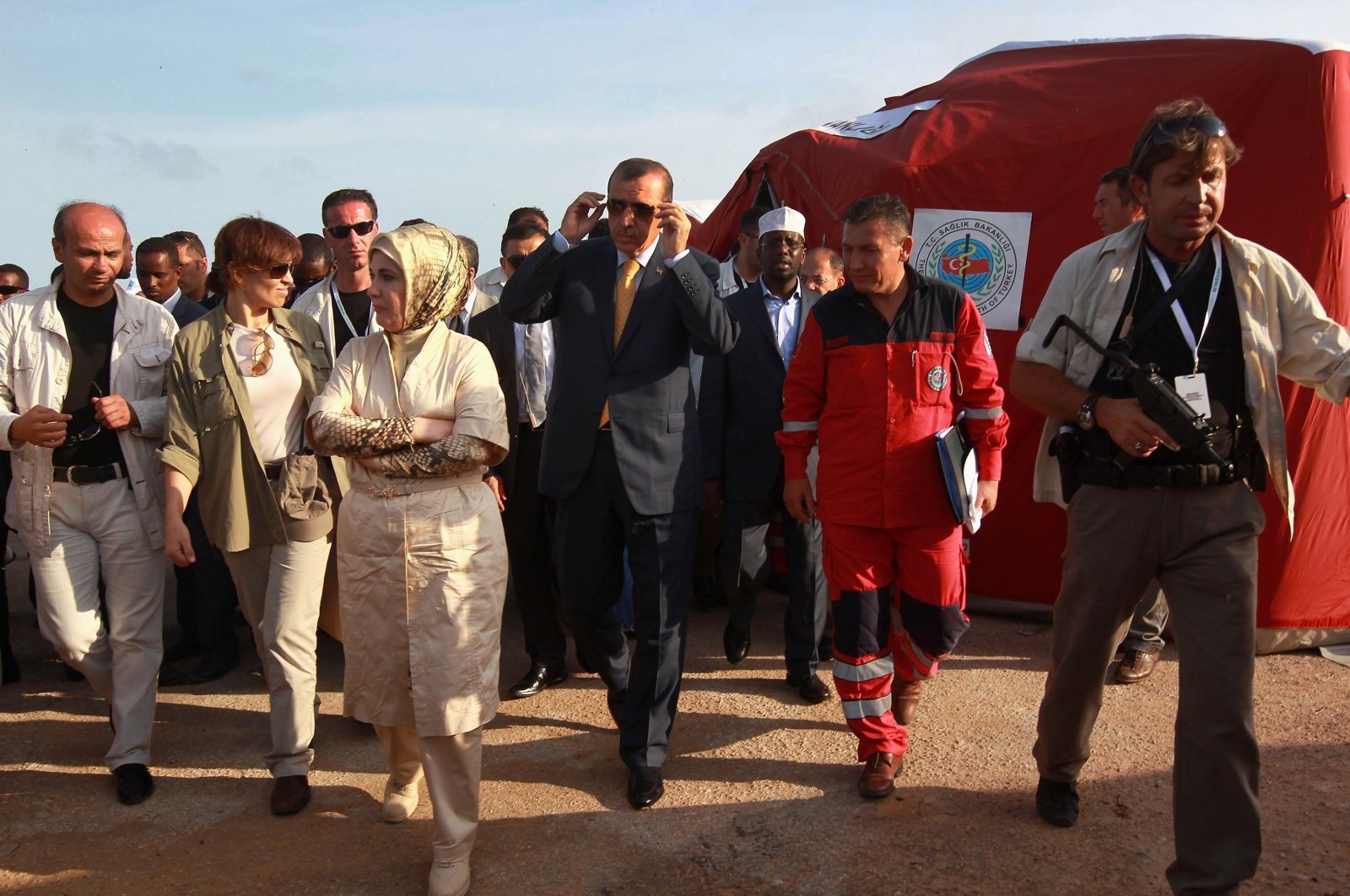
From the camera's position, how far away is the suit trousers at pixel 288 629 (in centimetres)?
405

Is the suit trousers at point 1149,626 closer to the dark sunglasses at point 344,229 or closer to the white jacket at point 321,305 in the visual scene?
the white jacket at point 321,305

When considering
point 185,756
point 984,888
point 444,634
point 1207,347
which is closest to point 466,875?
point 444,634

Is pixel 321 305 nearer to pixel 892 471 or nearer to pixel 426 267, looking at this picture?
pixel 426 267

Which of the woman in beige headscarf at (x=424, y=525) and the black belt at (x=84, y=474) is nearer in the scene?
the woman in beige headscarf at (x=424, y=525)

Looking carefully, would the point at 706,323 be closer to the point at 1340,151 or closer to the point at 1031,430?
the point at 1031,430

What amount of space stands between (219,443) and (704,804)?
2231mm

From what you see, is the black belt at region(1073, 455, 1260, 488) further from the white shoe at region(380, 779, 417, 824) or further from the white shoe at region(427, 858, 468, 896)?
the white shoe at region(380, 779, 417, 824)

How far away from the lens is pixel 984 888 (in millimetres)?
3246

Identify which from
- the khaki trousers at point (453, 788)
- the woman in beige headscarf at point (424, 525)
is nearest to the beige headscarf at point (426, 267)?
the woman in beige headscarf at point (424, 525)

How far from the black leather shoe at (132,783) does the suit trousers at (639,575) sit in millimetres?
1743

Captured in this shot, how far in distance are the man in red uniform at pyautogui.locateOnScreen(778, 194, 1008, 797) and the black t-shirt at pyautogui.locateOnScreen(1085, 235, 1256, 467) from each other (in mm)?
843

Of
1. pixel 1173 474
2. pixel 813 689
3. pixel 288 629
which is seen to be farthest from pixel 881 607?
pixel 288 629

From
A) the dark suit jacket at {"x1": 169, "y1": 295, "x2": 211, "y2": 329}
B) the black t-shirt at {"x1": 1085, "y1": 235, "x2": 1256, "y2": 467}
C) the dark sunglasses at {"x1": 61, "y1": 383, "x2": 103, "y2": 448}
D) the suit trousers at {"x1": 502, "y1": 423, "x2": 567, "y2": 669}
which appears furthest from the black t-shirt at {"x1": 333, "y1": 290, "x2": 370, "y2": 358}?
the black t-shirt at {"x1": 1085, "y1": 235, "x2": 1256, "y2": 467}

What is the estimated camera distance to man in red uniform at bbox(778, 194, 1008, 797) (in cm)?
394
